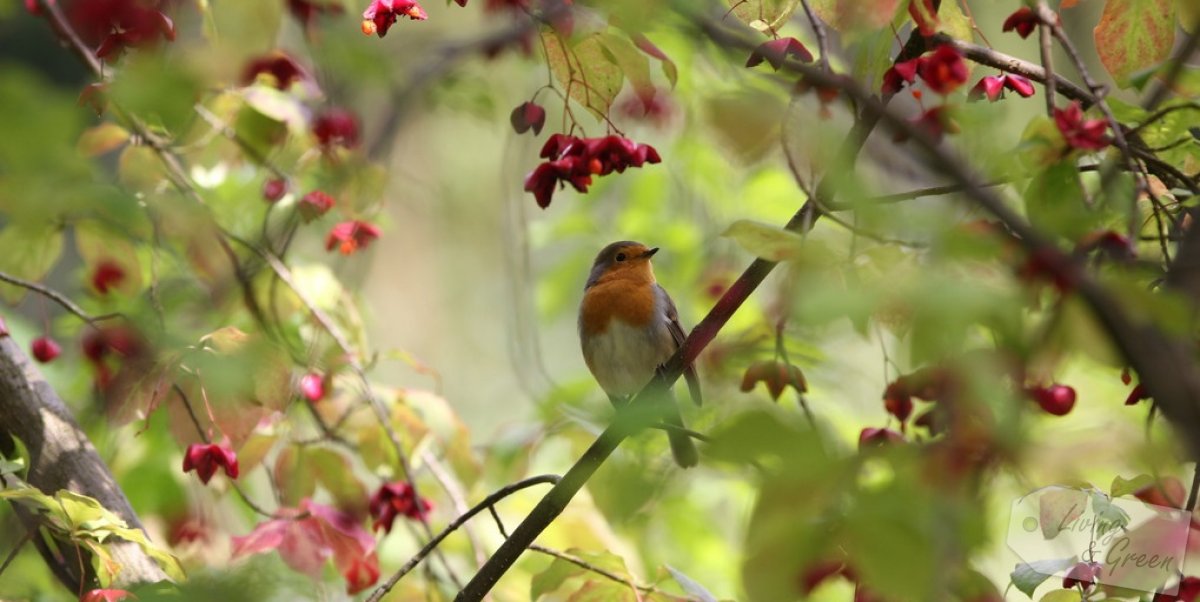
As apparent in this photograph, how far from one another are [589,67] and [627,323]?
5.90 feet

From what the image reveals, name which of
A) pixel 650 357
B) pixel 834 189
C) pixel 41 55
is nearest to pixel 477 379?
pixel 41 55

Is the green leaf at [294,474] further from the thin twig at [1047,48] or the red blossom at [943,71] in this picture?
the thin twig at [1047,48]

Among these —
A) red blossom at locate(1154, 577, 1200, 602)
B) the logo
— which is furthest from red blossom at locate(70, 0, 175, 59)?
red blossom at locate(1154, 577, 1200, 602)

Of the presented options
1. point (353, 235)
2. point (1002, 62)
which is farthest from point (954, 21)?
point (353, 235)

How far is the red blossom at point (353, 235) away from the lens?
8.59 feet

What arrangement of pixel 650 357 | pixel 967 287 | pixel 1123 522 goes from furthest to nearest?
pixel 650 357, pixel 1123 522, pixel 967 287

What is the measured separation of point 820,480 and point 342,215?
2.15 m

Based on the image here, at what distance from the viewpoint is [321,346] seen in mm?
2678

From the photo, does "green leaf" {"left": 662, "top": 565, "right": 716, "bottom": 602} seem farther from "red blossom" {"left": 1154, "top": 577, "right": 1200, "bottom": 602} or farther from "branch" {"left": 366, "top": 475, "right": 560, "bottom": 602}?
"red blossom" {"left": 1154, "top": 577, "right": 1200, "bottom": 602}

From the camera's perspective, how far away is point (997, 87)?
1782mm

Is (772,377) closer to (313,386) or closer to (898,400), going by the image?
(898,400)

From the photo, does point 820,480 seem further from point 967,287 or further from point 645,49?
point 645,49

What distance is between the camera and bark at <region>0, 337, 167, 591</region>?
76.8 inches

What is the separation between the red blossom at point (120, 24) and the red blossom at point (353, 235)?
84 cm
